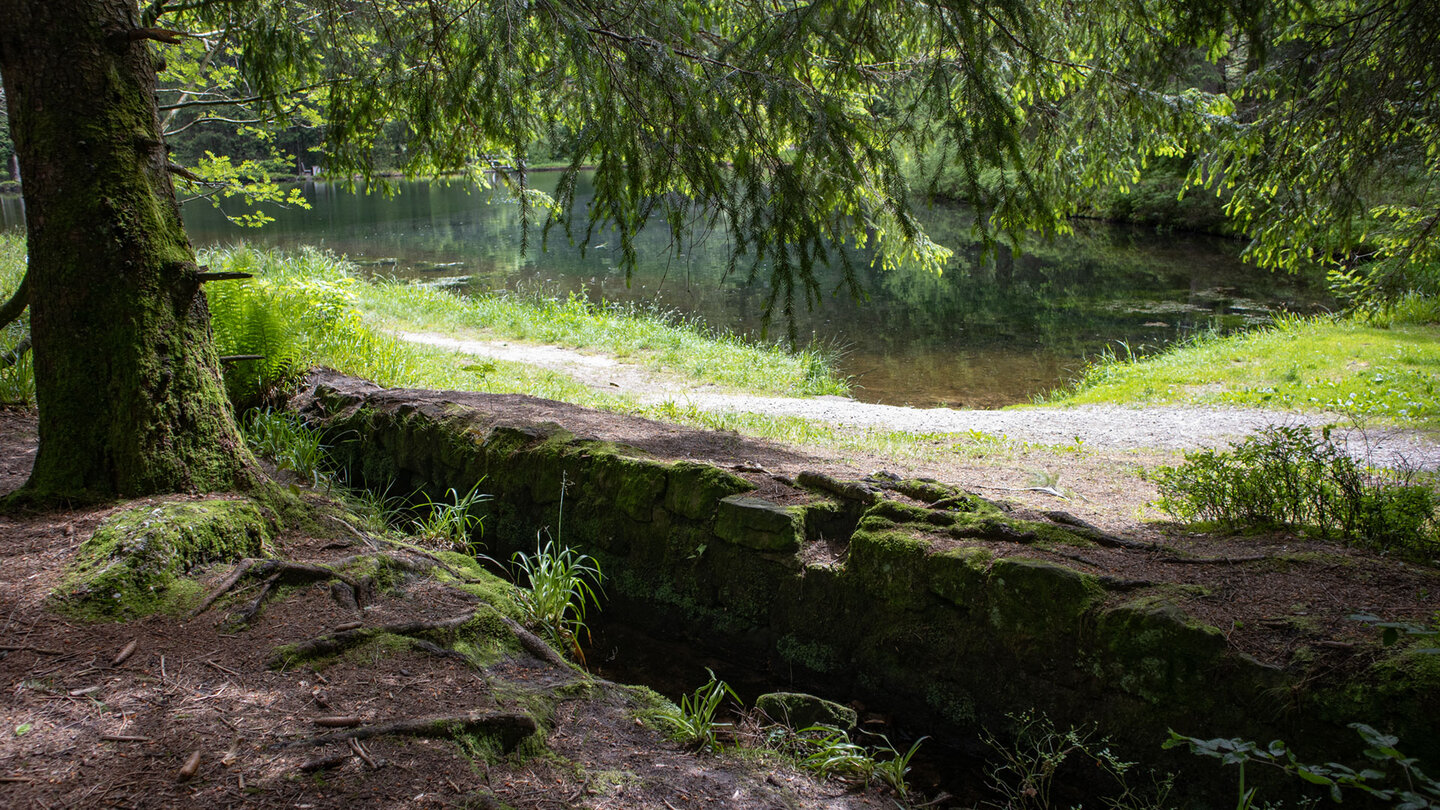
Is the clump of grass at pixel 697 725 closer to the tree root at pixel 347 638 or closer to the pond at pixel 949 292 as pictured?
the tree root at pixel 347 638

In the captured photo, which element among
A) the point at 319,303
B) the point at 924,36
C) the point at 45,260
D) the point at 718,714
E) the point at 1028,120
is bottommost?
the point at 718,714

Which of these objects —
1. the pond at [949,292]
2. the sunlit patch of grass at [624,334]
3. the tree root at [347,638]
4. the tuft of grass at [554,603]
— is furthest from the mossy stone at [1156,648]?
the sunlit patch of grass at [624,334]

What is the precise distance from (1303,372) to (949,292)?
9.87m

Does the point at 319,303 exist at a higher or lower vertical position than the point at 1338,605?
higher

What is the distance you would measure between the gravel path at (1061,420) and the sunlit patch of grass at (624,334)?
74 cm

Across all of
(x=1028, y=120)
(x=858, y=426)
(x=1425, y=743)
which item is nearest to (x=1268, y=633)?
(x=1425, y=743)

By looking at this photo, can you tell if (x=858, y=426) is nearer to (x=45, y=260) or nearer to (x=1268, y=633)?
(x=1268, y=633)

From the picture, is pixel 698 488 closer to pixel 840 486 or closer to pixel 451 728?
pixel 840 486

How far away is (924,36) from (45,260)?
16.4 feet

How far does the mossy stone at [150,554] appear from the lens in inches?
118

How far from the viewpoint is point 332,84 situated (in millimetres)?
5242

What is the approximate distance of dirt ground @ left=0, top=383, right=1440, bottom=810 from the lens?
7.57 ft

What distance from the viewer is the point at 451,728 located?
2623 millimetres

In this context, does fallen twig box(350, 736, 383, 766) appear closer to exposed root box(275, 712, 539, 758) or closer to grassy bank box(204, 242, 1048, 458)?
exposed root box(275, 712, 539, 758)
